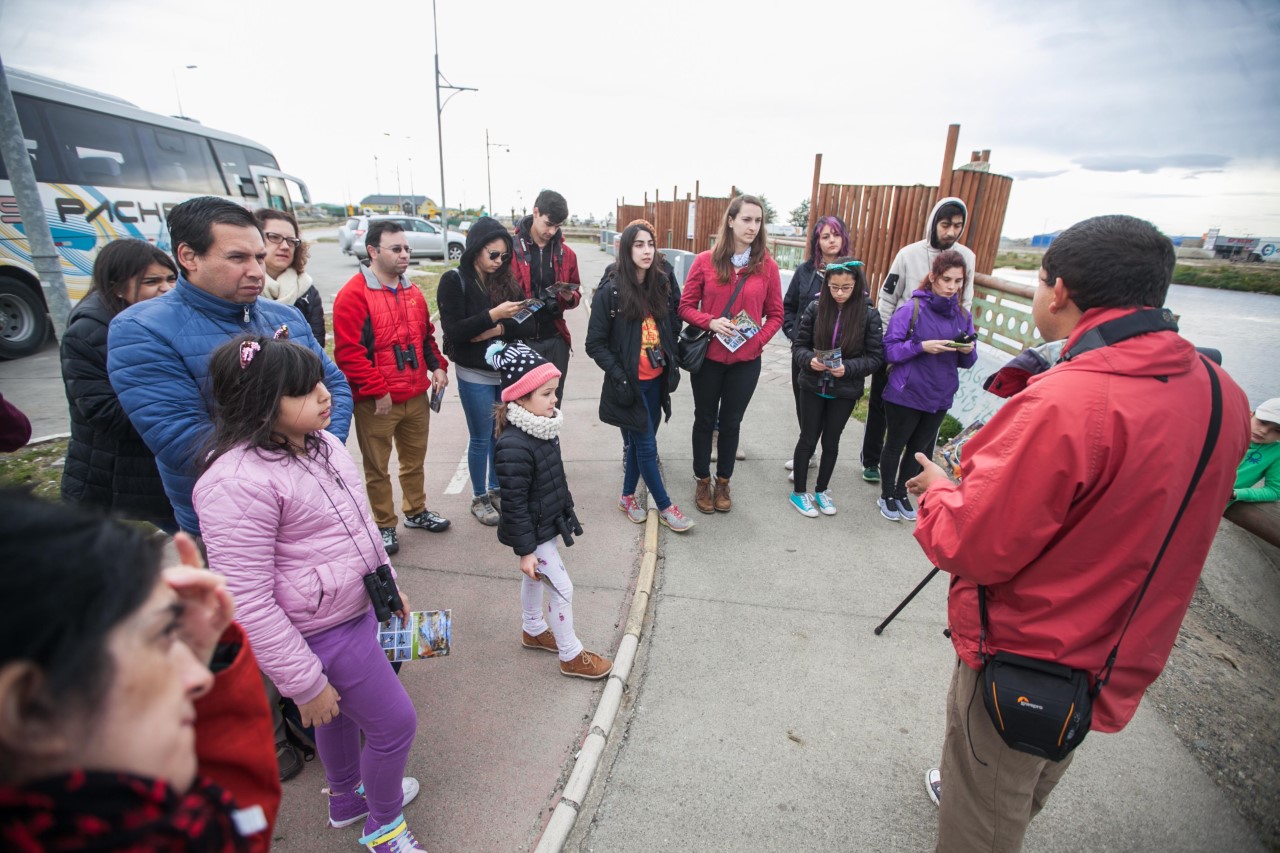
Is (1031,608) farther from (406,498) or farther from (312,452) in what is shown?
(406,498)

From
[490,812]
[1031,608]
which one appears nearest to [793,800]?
[490,812]

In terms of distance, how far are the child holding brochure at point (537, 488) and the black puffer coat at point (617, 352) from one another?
1155mm

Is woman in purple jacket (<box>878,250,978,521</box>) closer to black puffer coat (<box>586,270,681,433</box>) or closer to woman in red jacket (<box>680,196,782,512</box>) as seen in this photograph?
woman in red jacket (<box>680,196,782,512</box>)

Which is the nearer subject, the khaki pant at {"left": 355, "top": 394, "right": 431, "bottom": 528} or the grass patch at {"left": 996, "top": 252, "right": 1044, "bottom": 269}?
the khaki pant at {"left": 355, "top": 394, "right": 431, "bottom": 528}

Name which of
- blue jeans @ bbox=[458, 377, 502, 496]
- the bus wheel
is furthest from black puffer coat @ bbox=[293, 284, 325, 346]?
the bus wheel

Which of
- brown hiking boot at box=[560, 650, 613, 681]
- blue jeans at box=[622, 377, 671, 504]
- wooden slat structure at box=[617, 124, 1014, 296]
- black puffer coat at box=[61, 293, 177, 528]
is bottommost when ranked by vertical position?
brown hiking boot at box=[560, 650, 613, 681]

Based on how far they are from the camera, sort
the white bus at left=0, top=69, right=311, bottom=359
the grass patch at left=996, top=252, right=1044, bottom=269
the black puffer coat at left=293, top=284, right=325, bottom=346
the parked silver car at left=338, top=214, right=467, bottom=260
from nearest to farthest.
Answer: the black puffer coat at left=293, top=284, right=325, bottom=346 → the grass patch at left=996, top=252, right=1044, bottom=269 → the white bus at left=0, top=69, right=311, bottom=359 → the parked silver car at left=338, top=214, right=467, bottom=260

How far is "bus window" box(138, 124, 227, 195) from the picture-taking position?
10805 millimetres

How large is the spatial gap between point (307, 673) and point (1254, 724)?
407 cm

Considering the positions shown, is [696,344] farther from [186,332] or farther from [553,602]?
[186,332]

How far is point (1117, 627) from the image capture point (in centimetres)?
152

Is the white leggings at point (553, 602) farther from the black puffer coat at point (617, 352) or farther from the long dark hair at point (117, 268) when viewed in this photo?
the long dark hair at point (117, 268)

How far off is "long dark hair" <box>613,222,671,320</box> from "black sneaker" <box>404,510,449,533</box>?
194 centimetres

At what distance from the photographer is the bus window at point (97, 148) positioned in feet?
29.6
